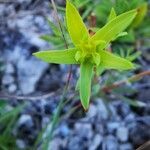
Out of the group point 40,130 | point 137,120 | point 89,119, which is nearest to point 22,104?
point 40,130

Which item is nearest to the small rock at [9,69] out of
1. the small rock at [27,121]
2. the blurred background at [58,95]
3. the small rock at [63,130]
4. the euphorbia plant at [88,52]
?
the blurred background at [58,95]

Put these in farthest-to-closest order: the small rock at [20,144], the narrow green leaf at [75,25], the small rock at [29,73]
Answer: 1. the small rock at [29,73]
2. the small rock at [20,144]
3. the narrow green leaf at [75,25]

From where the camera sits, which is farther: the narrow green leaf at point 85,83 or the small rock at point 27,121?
the small rock at point 27,121

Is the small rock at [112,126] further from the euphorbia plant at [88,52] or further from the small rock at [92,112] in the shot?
the euphorbia plant at [88,52]

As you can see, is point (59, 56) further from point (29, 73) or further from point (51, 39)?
point (29, 73)

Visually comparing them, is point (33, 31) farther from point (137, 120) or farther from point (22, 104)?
point (137, 120)

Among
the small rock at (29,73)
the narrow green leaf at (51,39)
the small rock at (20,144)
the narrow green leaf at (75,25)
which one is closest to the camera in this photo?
the narrow green leaf at (75,25)
